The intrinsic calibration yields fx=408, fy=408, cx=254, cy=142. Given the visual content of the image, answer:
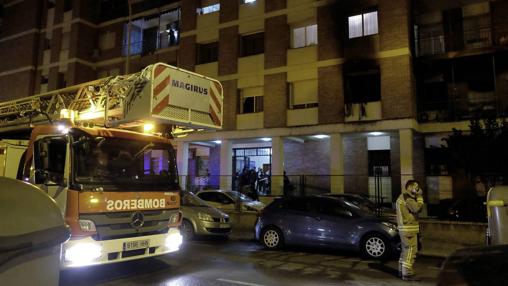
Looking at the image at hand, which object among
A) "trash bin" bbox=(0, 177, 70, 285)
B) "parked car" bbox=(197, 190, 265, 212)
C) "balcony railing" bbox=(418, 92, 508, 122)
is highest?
"balcony railing" bbox=(418, 92, 508, 122)

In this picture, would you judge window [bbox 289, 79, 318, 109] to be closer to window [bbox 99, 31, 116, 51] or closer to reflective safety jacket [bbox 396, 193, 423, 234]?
reflective safety jacket [bbox 396, 193, 423, 234]

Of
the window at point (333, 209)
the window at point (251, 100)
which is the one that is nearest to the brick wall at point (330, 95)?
the window at point (251, 100)

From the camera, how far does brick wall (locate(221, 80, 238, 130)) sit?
23.5m

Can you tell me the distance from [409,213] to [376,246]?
2395 mm

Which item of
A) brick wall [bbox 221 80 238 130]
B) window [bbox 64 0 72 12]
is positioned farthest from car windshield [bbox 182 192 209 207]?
window [bbox 64 0 72 12]

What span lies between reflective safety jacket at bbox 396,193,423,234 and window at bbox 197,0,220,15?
20.6 metres

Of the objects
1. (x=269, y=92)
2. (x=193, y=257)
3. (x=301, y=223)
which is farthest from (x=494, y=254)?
(x=269, y=92)

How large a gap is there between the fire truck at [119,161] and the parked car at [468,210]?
1168cm

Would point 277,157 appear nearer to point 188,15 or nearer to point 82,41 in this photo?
point 188,15

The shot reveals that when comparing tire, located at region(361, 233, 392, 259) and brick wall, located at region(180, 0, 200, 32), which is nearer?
tire, located at region(361, 233, 392, 259)

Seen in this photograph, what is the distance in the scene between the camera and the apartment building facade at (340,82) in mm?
19594

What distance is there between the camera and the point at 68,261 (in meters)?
6.22

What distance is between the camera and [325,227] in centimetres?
1041

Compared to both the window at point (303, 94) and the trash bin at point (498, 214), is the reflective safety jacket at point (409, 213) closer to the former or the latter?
the trash bin at point (498, 214)
